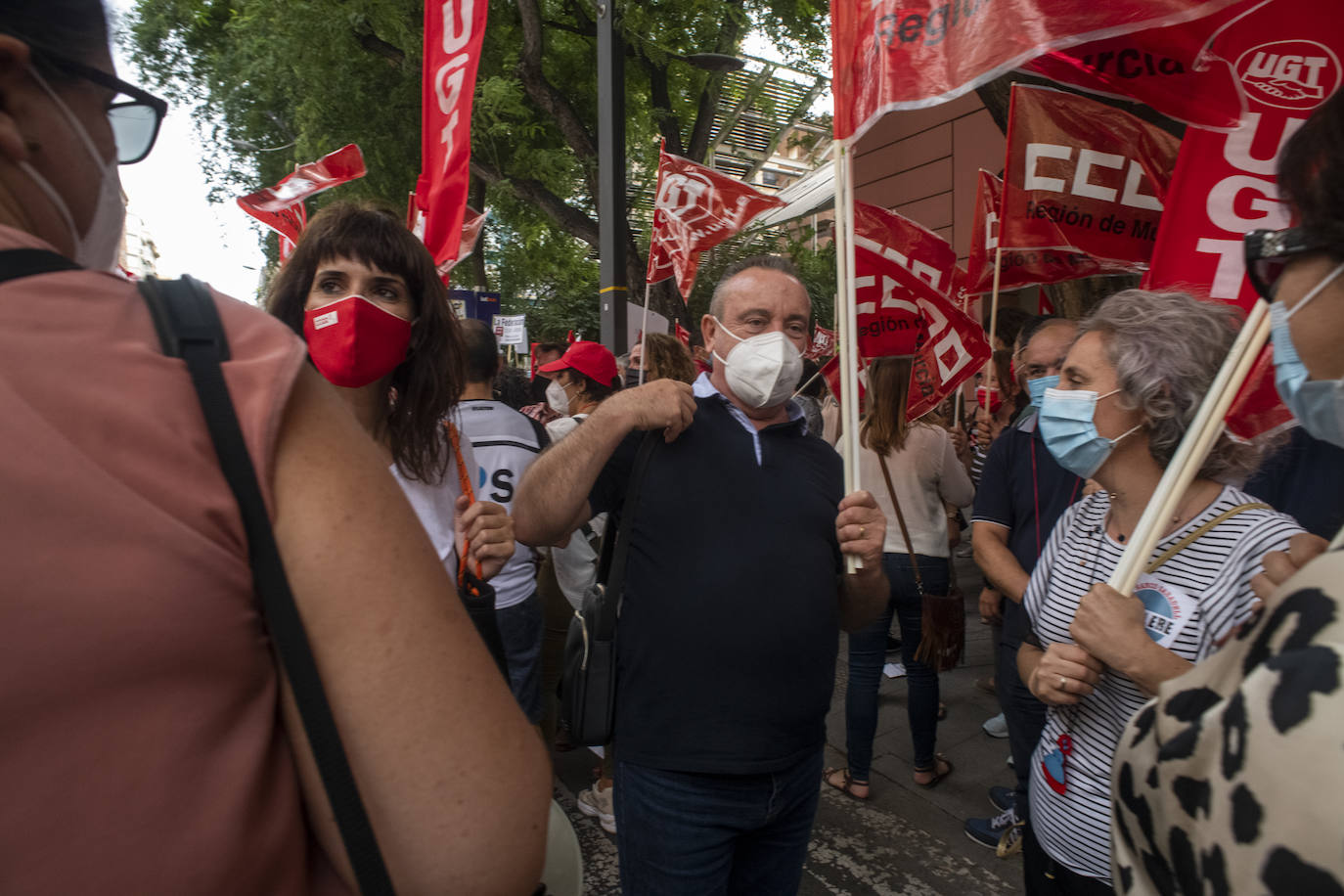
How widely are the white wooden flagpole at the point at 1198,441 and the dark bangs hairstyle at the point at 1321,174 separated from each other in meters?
0.34

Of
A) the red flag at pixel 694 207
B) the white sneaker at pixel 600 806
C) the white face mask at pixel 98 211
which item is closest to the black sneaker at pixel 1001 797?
the white sneaker at pixel 600 806

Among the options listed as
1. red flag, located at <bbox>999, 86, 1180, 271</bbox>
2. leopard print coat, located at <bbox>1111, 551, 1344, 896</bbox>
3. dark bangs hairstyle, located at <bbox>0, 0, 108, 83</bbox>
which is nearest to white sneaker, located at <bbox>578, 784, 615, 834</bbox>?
leopard print coat, located at <bbox>1111, 551, 1344, 896</bbox>

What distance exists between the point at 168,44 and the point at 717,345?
51.2ft

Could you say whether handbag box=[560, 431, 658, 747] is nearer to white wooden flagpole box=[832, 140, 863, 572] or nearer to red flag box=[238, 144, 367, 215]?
white wooden flagpole box=[832, 140, 863, 572]

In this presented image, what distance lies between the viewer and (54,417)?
1.98ft

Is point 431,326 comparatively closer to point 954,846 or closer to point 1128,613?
point 1128,613

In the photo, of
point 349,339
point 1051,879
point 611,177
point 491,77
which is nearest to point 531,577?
point 349,339

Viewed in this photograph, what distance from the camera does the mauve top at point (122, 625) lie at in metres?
0.57

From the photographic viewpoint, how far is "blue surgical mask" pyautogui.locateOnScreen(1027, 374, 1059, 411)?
2.34m

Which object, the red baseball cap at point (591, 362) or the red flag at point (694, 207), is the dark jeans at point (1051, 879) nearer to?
the red baseball cap at point (591, 362)

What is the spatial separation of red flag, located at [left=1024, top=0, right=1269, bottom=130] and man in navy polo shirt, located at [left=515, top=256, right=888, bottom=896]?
4.14 ft

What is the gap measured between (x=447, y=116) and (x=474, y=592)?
80.6 inches

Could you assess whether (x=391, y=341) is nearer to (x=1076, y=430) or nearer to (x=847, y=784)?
(x=1076, y=430)

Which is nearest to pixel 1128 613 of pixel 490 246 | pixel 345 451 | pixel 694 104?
pixel 345 451
